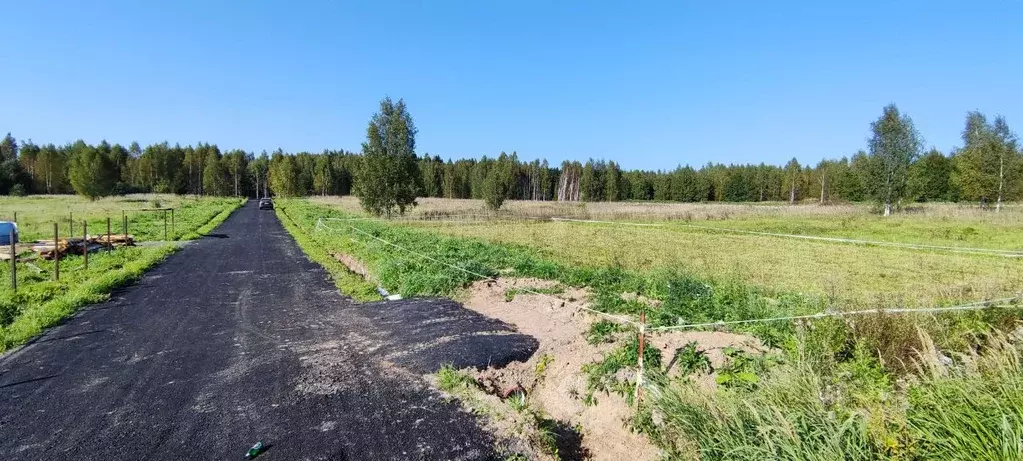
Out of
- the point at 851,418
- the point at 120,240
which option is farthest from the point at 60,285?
the point at 851,418

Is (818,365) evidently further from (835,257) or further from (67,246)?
(67,246)

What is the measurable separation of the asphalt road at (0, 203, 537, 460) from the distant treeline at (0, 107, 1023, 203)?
45.8 metres

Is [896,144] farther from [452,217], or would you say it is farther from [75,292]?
[75,292]

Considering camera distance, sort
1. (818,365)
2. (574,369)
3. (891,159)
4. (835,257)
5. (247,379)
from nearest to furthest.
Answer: (818,365) → (247,379) → (574,369) → (835,257) → (891,159)

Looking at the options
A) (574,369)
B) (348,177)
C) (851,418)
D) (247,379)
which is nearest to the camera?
(851,418)

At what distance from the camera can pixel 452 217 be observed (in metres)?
37.5

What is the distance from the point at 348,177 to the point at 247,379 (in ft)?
344

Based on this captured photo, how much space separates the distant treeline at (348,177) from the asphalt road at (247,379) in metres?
45.8

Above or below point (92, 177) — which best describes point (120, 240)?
below

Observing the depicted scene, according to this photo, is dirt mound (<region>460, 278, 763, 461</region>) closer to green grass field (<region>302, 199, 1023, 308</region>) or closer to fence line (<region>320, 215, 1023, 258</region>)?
green grass field (<region>302, 199, 1023, 308</region>)

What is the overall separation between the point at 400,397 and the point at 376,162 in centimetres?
2930

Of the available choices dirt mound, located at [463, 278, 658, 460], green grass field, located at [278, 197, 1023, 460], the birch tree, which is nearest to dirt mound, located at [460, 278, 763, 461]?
dirt mound, located at [463, 278, 658, 460]

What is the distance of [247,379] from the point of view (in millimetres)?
5699

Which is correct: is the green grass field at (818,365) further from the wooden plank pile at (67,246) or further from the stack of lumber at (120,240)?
the stack of lumber at (120,240)
